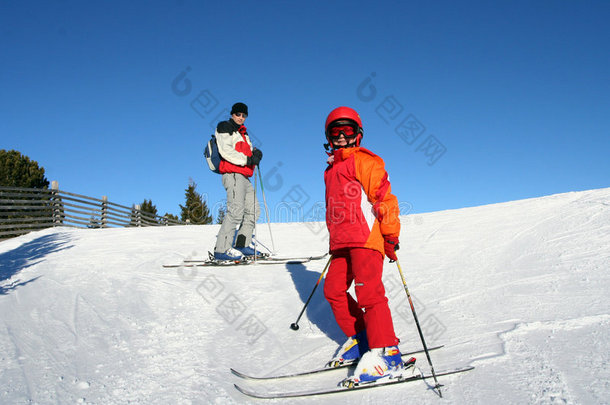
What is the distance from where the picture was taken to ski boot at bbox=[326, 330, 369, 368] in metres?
2.56

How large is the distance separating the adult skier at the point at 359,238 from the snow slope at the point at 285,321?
275 millimetres

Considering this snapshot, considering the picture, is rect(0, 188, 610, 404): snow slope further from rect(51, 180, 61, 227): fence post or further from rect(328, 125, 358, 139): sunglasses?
rect(51, 180, 61, 227): fence post

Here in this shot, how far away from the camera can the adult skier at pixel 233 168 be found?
18.5ft

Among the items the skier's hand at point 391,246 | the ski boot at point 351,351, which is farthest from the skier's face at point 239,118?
the ski boot at point 351,351

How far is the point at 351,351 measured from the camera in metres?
2.61

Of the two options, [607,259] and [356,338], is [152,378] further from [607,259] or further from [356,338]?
[607,259]

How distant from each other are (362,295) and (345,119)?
48.9 inches

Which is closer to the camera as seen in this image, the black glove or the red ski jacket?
the red ski jacket

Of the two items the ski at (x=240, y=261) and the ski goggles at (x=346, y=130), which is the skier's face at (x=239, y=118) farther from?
the ski goggles at (x=346, y=130)

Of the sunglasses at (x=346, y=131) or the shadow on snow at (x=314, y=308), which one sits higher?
the sunglasses at (x=346, y=131)

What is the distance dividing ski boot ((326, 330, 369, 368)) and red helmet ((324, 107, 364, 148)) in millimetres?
1371

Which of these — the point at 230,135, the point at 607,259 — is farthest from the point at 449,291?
the point at 230,135

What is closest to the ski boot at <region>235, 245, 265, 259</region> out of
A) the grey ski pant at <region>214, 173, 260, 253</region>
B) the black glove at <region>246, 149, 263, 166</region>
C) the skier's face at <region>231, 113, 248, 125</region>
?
the grey ski pant at <region>214, 173, 260, 253</region>

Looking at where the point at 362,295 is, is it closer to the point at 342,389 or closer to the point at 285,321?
the point at 342,389
